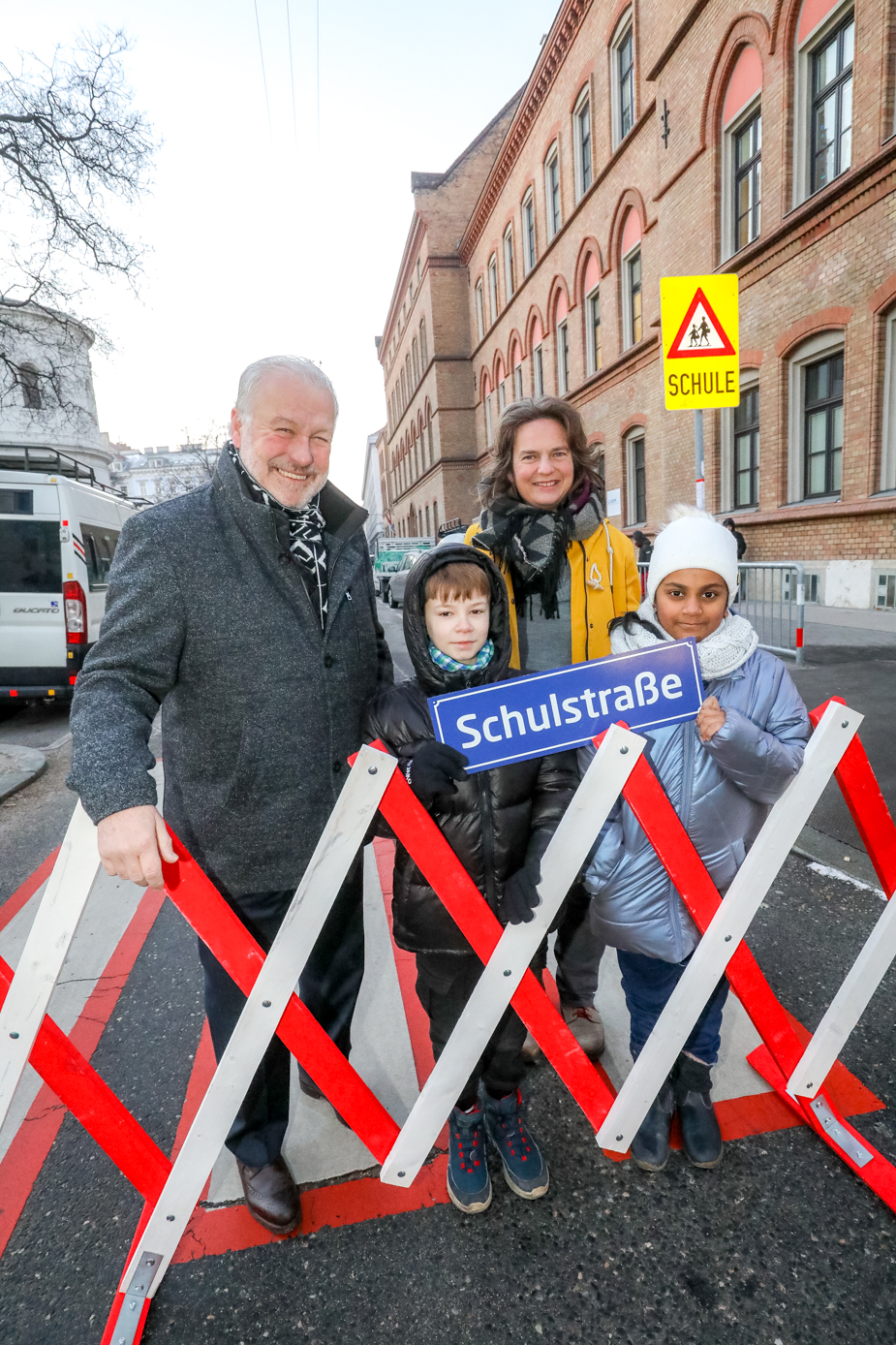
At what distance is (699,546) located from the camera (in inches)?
71.9

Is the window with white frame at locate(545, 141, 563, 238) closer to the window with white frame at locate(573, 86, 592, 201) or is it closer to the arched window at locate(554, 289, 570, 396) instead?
the window with white frame at locate(573, 86, 592, 201)

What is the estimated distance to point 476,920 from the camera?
161 cm

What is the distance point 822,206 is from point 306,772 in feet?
40.3

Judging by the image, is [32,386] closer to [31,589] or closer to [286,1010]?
[31,589]

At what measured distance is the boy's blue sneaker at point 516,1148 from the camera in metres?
1.83

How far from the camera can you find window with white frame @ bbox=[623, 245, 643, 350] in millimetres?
16422

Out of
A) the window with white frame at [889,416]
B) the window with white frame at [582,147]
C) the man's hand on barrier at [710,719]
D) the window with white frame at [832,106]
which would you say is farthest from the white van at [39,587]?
the window with white frame at [582,147]

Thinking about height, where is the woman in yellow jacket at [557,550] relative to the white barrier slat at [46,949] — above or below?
above

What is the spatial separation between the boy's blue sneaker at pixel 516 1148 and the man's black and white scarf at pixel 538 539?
1.45 meters

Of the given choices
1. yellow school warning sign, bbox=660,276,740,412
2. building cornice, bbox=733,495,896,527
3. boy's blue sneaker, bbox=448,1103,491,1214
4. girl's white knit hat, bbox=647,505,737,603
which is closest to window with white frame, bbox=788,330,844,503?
building cornice, bbox=733,495,896,527

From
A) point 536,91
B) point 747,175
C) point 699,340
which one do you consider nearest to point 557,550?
point 699,340

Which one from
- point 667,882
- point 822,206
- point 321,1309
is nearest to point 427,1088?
point 321,1309

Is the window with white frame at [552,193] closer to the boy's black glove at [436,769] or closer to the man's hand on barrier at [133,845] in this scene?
the boy's black glove at [436,769]

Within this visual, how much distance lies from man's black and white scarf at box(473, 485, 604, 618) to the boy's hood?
0.45 m
